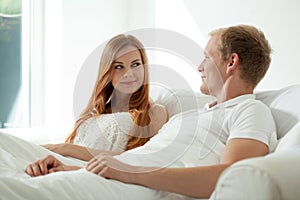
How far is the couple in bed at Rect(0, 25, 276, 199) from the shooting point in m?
1.16

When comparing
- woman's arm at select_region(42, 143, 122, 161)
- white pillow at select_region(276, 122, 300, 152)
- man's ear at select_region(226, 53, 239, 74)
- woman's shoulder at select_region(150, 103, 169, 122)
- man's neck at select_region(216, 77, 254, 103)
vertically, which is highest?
man's ear at select_region(226, 53, 239, 74)

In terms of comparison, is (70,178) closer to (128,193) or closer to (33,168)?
(128,193)

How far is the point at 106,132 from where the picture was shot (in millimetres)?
1952

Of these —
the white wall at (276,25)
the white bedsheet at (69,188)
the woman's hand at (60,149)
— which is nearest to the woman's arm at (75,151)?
the woman's hand at (60,149)

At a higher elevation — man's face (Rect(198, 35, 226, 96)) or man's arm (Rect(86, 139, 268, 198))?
man's face (Rect(198, 35, 226, 96))

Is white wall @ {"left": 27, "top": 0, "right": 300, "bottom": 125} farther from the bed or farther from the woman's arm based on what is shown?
the woman's arm

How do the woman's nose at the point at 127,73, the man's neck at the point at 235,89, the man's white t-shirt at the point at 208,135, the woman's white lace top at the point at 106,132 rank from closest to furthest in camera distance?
1. the man's white t-shirt at the point at 208,135
2. the man's neck at the point at 235,89
3. the woman's white lace top at the point at 106,132
4. the woman's nose at the point at 127,73

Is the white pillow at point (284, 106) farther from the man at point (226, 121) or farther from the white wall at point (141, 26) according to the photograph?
the white wall at point (141, 26)


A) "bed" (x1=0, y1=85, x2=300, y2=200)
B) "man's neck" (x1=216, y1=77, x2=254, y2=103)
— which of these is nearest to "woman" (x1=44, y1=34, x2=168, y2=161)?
"bed" (x1=0, y1=85, x2=300, y2=200)

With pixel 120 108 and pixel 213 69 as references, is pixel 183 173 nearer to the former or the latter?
pixel 213 69

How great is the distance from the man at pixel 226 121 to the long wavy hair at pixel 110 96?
347 mm

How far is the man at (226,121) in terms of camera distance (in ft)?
3.80

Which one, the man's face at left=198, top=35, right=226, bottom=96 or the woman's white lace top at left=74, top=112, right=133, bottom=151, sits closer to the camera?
the man's face at left=198, top=35, right=226, bottom=96

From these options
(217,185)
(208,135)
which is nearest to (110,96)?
(208,135)
